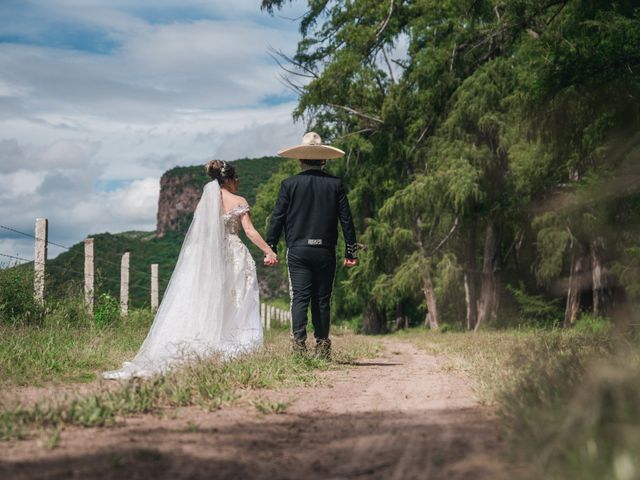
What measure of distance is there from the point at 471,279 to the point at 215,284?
1926 cm

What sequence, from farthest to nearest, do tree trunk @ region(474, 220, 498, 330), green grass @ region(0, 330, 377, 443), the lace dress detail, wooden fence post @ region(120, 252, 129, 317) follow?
tree trunk @ region(474, 220, 498, 330) → wooden fence post @ region(120, 252, 129, 317) → the lace dress detail → green grass @ region(0, 330, 377, 443)

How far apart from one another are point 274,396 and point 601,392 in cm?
290

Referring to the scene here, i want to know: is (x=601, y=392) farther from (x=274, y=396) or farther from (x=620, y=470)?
(x=274, y=396)

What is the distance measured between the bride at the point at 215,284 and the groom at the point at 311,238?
361mm

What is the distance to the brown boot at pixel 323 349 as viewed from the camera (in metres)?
9.06

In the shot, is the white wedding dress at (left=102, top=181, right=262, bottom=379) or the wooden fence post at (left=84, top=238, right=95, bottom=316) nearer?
the white wedding dress at (left=102, top=181, right=262, bottom=379)

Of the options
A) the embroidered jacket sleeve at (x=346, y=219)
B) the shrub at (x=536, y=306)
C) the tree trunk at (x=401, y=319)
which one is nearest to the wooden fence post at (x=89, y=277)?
the embroidered jacket sleeve at (x=346, y=219)

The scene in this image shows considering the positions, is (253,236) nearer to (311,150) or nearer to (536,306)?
(311,150)

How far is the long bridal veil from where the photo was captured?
28.6 ft

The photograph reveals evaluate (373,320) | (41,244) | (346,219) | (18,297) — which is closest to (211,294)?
(346,219)

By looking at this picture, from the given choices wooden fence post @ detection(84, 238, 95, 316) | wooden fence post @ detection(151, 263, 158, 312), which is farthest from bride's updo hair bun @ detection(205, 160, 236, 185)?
wooden fence post @ detection(151, 263, 158, 312)

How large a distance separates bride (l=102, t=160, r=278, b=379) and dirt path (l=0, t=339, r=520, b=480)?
339 cm

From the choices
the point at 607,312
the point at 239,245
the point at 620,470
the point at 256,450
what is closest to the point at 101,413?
the point at 256,450

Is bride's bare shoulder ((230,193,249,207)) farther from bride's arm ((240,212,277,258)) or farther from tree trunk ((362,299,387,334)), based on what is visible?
tree trunk ((362,299,387,334))
